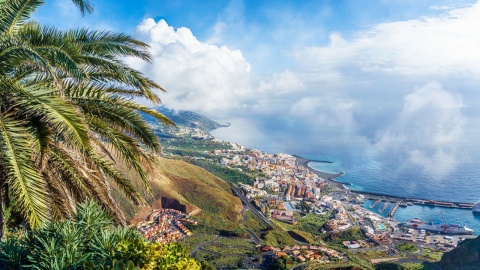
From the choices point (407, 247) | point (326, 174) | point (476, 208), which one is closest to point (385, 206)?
point (476, 208)

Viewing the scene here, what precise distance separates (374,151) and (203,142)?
47.4 metres

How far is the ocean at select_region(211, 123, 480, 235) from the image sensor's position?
1822 inches

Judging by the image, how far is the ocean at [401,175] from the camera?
46281mm

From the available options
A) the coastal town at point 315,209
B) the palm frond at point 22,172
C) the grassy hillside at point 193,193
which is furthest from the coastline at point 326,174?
the palm frond at point 22,172

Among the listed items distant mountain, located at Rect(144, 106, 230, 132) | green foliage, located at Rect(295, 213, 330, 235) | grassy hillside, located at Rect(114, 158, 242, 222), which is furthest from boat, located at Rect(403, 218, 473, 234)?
distant mountain, located at Rect(144, 106, 230, 132)

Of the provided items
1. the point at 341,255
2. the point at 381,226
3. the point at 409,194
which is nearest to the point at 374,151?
the point at 409,194

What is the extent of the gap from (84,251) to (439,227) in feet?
147

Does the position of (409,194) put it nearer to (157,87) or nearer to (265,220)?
(265,220)

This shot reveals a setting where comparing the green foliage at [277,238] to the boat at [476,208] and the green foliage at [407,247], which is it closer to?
the green foliage at [407,247]

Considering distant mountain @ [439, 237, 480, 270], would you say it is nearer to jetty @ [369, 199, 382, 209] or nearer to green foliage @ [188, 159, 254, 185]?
jetty @ [369, 199, 382, 209]

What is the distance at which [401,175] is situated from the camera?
67.8 metres

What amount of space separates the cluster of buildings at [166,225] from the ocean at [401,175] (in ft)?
88.9

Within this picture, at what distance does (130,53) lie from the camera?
4641mm

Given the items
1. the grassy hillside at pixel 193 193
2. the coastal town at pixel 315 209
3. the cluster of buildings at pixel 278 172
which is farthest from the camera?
the cluster of buildings at pixel 278 172
